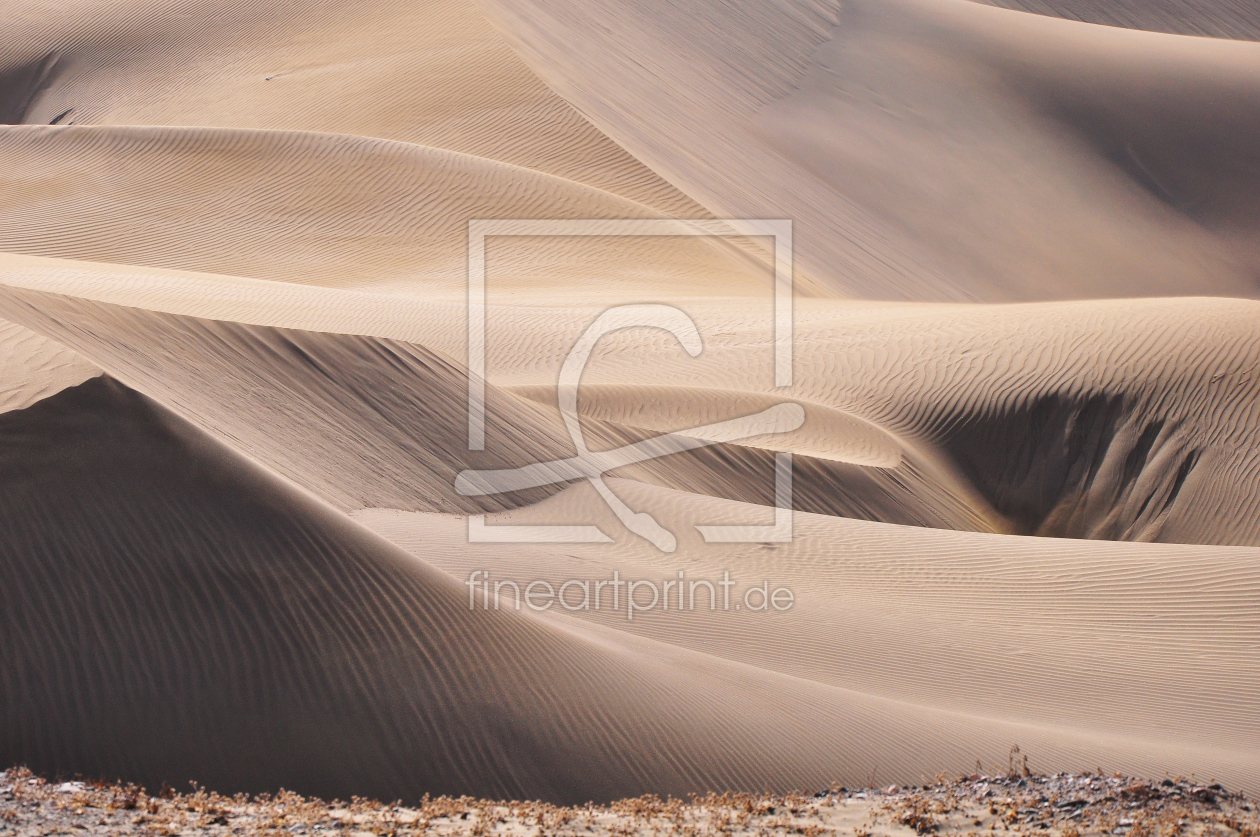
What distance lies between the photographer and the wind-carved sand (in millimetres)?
5230

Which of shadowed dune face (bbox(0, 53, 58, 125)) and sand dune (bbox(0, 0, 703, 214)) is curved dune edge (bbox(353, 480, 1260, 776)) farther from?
shadowed dune face (bbox(0, 53, 58, 125))

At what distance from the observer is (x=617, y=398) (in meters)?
11.3

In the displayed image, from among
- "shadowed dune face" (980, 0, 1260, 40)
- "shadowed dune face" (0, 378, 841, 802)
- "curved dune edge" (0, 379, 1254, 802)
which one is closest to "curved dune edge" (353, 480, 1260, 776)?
"curved dune edge" (0, 379, 1254, 802)

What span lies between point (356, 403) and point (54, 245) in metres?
10.3

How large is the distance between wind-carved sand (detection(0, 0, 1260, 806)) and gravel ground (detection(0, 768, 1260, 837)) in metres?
0.46

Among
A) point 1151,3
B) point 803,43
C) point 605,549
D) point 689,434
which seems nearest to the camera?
point 605,549

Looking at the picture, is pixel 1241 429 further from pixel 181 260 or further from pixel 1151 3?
pixel 1151 3

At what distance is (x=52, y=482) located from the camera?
17.6ft

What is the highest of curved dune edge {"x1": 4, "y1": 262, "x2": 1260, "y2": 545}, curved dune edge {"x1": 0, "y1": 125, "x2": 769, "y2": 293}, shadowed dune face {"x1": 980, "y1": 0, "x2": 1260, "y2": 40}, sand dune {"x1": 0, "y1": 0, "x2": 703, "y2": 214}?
shadowed dune face {"x1": 980, "y1": 0, "x2": 1260, "y2": 40}

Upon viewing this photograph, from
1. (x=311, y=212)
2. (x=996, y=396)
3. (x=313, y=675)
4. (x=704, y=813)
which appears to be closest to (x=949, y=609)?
(x=704, y=813)

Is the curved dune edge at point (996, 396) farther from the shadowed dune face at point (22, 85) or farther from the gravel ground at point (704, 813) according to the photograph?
the shadowed dune face at point (22, 85)

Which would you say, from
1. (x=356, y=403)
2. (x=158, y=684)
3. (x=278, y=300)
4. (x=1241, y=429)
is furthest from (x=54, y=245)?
(x=1241, y=429)

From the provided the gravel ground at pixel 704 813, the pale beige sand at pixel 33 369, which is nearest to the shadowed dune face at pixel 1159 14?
the pale beige sand at pixel 33 369

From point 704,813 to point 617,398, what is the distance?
7.07 meters
